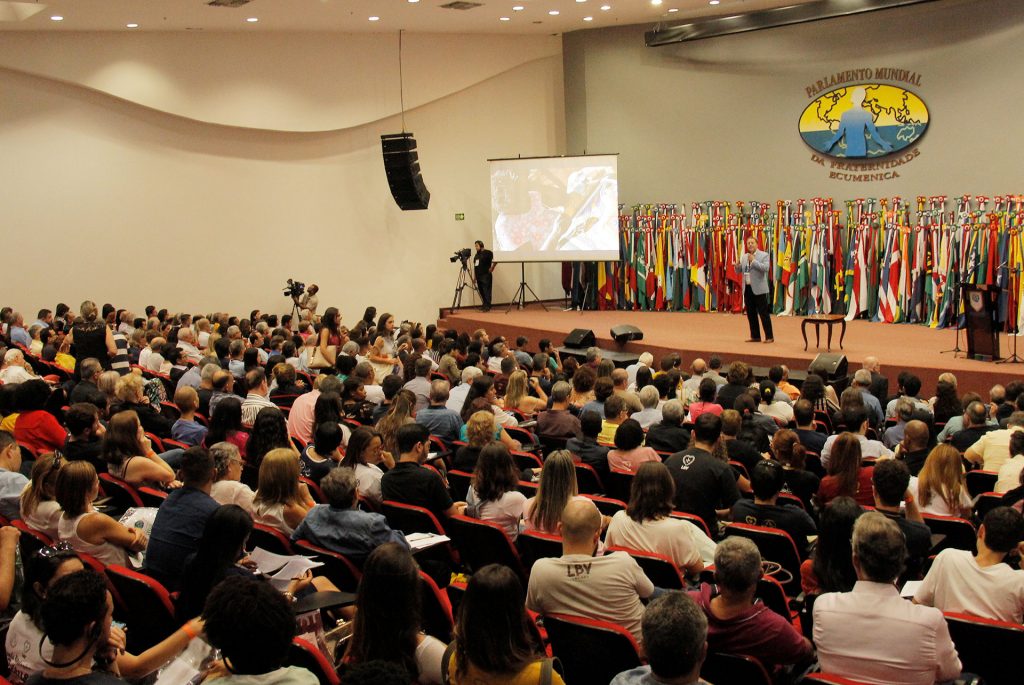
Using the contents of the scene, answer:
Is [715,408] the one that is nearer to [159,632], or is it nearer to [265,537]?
[265,537]

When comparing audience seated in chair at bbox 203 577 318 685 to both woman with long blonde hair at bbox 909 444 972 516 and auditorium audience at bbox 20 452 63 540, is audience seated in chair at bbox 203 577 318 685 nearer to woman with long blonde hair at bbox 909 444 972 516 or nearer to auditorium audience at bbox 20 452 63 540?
auditorium audience at bbox 20 452 63 540

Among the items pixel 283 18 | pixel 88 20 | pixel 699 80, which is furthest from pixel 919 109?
pixel 88 20

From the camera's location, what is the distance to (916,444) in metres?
5.73

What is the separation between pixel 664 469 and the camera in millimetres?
4195

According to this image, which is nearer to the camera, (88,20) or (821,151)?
(88,20)

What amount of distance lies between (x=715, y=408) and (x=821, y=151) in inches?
378

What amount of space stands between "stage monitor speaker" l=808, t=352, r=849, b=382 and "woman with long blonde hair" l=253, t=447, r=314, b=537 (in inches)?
258

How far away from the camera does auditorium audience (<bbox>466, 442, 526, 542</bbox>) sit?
4.75m

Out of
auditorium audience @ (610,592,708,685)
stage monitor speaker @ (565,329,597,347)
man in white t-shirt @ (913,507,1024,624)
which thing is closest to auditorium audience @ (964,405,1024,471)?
man in white t-shirt @ (913,507,1024,624)

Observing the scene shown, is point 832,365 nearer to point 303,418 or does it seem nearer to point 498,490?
point 303,418

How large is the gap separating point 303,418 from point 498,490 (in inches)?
97.0

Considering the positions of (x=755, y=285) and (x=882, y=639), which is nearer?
(x=882, y=639)

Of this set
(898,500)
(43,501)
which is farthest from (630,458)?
(43,501)

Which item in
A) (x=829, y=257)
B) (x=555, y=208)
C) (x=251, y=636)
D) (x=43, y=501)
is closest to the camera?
(x=251, y=636)
